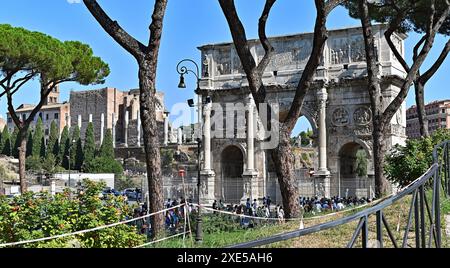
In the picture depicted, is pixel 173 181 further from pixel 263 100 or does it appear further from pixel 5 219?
pixel 5 219

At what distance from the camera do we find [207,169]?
92.6ft

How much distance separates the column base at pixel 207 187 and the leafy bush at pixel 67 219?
20.6 meters

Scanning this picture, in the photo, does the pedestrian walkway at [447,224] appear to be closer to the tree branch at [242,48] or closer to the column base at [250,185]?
the tree branch at [242,48]

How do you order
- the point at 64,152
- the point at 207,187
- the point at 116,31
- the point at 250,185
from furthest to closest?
the point at 64,152 → the point at 207,187 → the point at 250,185 → the point at 116,31

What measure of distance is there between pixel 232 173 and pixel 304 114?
5203mm

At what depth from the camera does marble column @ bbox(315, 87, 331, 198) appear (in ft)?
82.7

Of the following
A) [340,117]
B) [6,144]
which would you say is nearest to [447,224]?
[340,117]

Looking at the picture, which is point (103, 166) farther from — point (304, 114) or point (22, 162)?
point (22, 162)

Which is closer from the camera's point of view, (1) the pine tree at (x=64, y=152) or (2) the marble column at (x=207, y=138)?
(2) the marble column at (x=207, y=138)

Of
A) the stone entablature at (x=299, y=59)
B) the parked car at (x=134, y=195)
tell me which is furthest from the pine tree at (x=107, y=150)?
the stone entablature at (x=299, y=59)

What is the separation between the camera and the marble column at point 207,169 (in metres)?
27.6

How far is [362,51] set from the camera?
25.5 m
